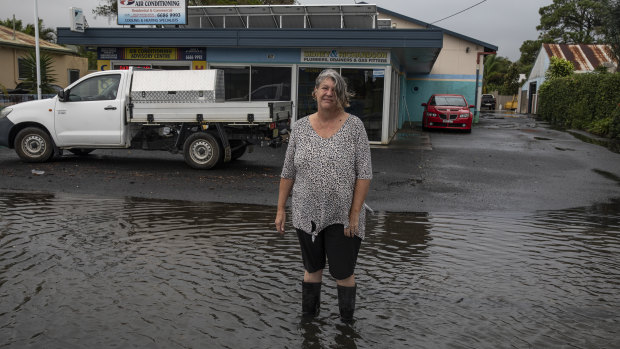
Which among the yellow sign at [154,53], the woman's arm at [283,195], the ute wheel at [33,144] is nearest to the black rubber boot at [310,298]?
the woman's arm at [283,195]

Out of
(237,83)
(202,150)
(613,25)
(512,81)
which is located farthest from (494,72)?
(202,150)

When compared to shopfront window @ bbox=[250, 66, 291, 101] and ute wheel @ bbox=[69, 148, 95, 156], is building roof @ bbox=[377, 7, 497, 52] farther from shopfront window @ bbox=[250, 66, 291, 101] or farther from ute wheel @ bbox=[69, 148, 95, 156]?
ute wheel @ bbox=[69, 148, 95, 156]

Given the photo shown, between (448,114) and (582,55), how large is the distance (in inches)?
980

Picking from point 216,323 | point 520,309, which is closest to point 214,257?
point 216,323

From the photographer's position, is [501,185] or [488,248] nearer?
[488,248]

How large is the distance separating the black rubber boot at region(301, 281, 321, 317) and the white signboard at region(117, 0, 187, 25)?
51.0ft

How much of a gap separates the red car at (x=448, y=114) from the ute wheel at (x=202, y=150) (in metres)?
14.7

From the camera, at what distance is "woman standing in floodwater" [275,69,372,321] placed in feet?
12.9

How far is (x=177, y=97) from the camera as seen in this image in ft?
39.1

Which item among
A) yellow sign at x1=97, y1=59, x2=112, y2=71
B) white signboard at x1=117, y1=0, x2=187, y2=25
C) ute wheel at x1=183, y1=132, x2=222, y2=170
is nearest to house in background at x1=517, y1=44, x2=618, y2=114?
white signboard at x1=117, y1=0, x2=187, y2=25

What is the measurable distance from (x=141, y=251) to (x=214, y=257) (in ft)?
2.58

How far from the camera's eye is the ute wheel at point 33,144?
12.3 m

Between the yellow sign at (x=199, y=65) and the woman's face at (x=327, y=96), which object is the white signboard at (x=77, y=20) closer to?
the yellow sign at (x=199, y=65)

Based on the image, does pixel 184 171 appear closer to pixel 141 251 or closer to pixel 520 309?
pixel 141 251
